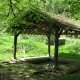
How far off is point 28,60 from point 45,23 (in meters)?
4.44

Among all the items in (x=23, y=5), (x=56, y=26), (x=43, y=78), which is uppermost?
(x=23, y=5)

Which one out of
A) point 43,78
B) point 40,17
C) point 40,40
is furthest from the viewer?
point 40,40

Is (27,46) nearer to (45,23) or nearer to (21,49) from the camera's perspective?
(21,49)

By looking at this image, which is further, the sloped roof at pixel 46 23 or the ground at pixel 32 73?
the sloped roof at pixel 46 23

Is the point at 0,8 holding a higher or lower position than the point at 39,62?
higher

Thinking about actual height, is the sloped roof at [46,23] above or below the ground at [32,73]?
above

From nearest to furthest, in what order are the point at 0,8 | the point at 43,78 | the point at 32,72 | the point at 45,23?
the point at 0,8 → the point at 43,78 → the point at 32,72 → the point at 45,23

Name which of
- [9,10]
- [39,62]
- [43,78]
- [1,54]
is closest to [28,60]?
[39,62]

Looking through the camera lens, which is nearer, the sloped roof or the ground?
the ground

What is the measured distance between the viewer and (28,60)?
56.6 ft

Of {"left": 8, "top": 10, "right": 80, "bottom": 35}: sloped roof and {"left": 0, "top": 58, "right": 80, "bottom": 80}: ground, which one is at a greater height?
{"left": 8, "top": 10, "right": 80, "bottom": 35}: sloped roof

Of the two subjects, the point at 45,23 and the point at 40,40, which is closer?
the point at 45,23

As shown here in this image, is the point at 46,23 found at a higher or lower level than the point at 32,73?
higher

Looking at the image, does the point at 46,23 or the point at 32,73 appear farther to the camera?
the point at 46,23
